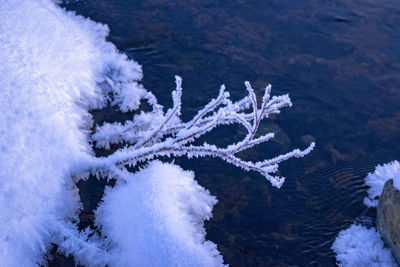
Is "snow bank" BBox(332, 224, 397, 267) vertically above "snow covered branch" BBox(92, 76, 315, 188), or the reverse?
"snow covered branch" BBox(92, 76, 315, 188)

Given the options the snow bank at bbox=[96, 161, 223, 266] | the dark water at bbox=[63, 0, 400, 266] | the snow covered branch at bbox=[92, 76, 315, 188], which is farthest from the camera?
the dark water at bbox=[63, 0, 400, 266]

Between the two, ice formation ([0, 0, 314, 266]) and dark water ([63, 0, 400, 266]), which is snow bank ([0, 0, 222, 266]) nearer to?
ice formation ([0, 0, 314, 266])

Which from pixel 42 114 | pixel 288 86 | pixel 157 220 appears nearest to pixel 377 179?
pixel 288 86

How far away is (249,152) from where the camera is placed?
1.59m

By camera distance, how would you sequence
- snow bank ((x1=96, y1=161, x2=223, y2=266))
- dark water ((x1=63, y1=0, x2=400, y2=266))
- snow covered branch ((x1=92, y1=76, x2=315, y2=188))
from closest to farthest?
1. snow bank ((x1=96, y1=161, x2=223, y2=266))
2. snow covered branch ((x1=92, y1=76, x2=315, y2=188))
3. dark water ((x1=63, y1=0, x2=400, y2=266))

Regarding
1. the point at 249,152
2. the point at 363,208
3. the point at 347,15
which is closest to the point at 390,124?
the point at 363,208

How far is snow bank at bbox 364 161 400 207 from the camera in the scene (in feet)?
4.67

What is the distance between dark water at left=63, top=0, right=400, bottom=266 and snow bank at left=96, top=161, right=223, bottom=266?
0.13 m

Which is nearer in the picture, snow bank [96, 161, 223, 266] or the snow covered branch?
snow bank [96, 161, 223, 266]

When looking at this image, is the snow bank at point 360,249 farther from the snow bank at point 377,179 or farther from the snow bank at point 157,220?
the snow bank at point 157,220

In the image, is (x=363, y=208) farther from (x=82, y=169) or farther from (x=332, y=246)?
(x=82, y=169)

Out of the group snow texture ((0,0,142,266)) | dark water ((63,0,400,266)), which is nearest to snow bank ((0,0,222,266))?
snow texture ((0,0,142,266))

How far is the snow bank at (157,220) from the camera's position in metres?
1.08

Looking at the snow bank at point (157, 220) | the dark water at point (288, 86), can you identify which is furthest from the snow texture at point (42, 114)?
the dark water at point (288, 86)
